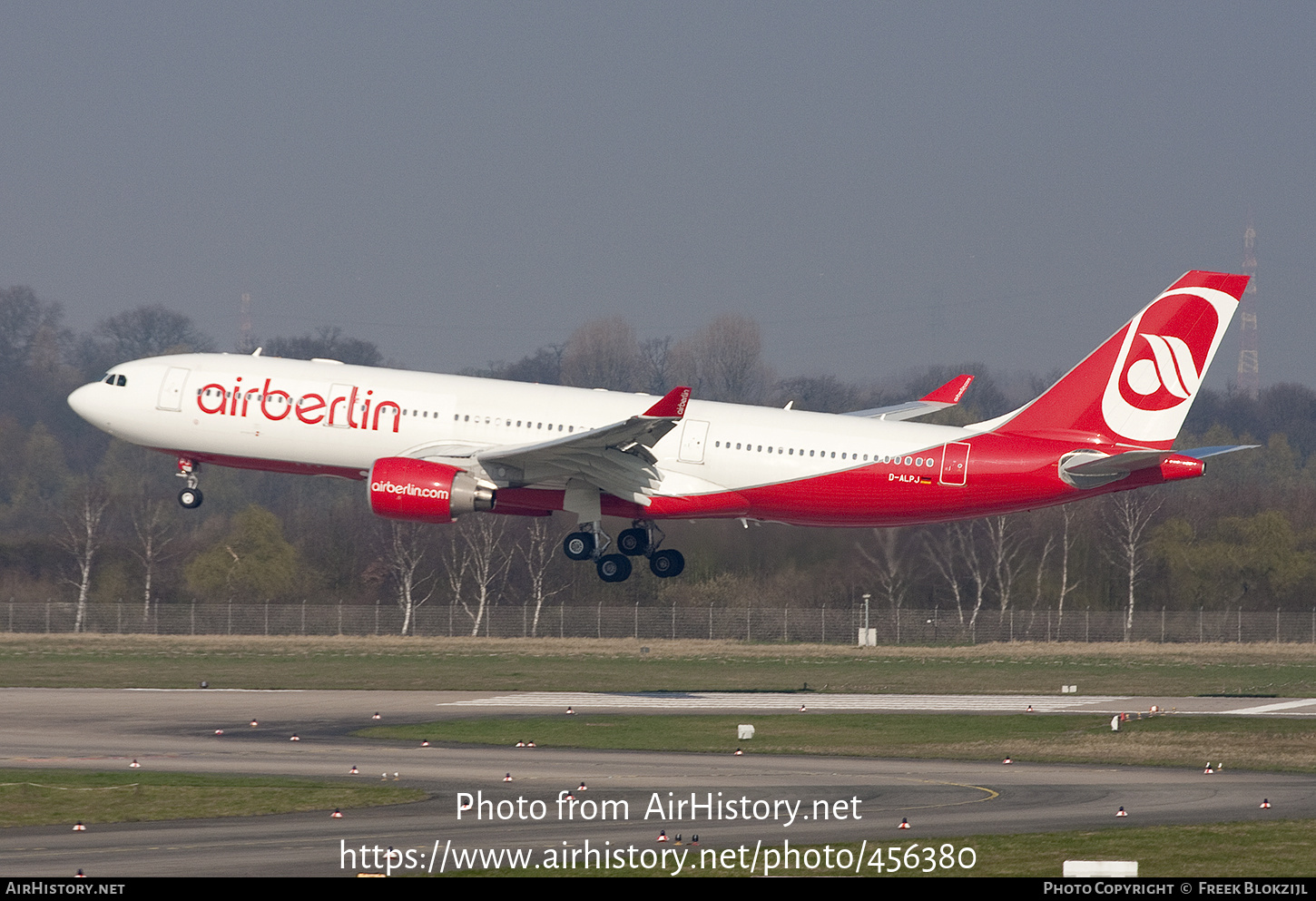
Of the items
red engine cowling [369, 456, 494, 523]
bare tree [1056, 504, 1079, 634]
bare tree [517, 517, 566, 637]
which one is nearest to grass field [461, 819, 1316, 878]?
red engine cowling [369, 456, 494, 523]

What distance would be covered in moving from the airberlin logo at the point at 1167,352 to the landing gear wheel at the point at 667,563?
13.8m

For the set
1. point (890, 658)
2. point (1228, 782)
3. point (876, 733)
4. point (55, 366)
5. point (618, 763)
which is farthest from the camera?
point (55, 366)

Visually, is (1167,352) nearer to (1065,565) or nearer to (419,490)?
(419,490)

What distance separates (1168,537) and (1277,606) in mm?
6155

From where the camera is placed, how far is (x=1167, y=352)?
45.3 meters

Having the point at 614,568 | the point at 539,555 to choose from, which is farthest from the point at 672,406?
the point at 539,555

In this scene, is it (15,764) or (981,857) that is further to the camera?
(15,764)

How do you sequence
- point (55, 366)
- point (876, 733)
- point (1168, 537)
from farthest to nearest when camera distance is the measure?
point (55, 366), point (1168, 537), point (876, 733)

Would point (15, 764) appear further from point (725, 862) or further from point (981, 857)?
point (981, 857)

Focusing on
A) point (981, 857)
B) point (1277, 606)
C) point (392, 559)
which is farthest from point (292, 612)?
point (981, 857)

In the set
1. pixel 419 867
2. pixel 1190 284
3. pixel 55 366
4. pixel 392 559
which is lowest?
pixel 419 867

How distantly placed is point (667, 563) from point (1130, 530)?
4004cm

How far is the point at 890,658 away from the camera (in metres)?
63.6

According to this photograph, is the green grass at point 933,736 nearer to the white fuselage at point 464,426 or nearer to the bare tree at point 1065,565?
the white fuselage at point 464,426
